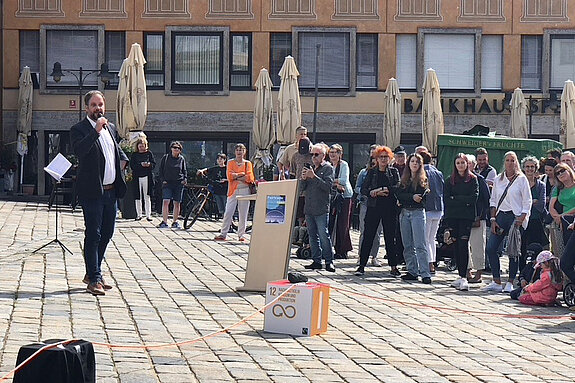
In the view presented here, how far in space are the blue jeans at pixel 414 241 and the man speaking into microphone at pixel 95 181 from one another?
190 inches

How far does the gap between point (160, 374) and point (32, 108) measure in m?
33.5

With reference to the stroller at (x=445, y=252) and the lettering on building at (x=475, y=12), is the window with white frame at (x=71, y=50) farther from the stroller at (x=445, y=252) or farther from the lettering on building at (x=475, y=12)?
the stroller at (x=445, y=252)

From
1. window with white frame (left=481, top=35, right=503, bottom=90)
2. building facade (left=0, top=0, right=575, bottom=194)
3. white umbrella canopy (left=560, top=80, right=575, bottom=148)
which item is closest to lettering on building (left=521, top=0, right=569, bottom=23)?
building facade (left=0, top=0, right=575, bottom=194)

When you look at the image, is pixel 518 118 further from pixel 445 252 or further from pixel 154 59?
pixel 445 252

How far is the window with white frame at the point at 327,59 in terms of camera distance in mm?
40250

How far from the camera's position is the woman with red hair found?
15641 mm

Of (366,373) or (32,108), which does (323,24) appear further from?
(366,373)

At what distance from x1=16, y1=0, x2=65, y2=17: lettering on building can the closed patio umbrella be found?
7.30 feet

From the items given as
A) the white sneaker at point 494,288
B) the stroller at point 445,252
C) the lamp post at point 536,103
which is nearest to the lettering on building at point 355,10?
the lamp post at point 536,103

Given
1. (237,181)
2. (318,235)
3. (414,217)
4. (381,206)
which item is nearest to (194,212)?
(237,181)

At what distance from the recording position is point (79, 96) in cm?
3962

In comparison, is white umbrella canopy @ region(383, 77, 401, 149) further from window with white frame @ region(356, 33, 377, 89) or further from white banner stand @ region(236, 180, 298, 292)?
white banner stand @ region(236, 180, 298, 292)

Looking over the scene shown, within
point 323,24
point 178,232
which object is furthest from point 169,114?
point 178,232

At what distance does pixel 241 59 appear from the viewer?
40312 millimetres
